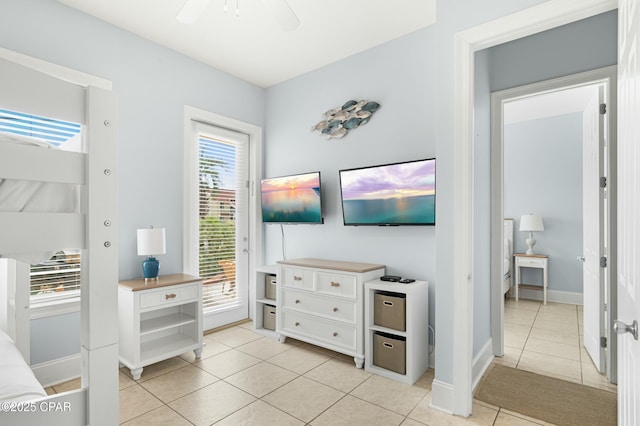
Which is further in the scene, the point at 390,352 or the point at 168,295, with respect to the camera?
the point at 168,295

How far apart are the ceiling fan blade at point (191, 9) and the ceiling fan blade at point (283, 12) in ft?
1.26

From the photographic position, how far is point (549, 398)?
2299mm

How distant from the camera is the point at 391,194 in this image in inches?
117

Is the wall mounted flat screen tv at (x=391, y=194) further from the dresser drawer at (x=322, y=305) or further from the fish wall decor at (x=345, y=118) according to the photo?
the dresser drawer at (x=322, y=305)

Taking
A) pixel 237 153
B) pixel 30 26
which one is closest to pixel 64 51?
pixel 30 26

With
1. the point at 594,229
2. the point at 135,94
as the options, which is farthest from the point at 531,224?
the point at 135,94

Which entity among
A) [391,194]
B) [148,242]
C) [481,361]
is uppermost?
[391,194]

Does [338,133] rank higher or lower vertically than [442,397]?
higher

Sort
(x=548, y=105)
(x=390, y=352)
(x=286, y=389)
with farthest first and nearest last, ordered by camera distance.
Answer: (x=548, y=105), (x=390, y=352), (x=286, y=389)

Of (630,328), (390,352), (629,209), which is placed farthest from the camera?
(390,352)

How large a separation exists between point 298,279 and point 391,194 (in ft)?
3.82

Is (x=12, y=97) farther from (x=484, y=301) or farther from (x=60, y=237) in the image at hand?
(x=484, y=301)

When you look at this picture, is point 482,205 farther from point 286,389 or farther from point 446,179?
point 286,389

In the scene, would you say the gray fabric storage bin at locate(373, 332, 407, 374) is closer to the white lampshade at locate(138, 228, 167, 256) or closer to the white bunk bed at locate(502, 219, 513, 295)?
the white lampshade at locate(138, 228, 167, 256)
